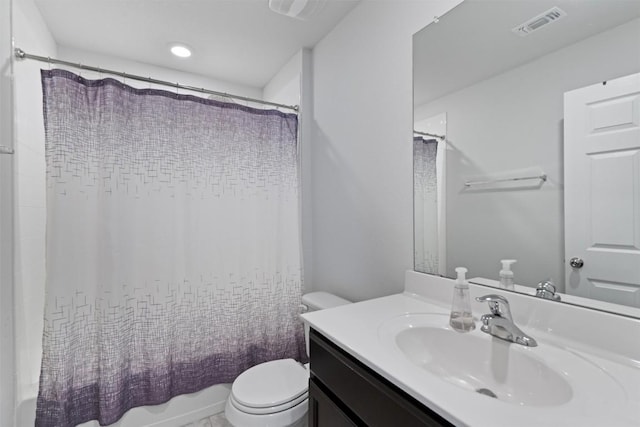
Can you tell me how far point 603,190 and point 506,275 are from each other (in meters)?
0.36

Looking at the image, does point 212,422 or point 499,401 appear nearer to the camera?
point 499,401

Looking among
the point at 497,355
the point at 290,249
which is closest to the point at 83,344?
the point at 290,249

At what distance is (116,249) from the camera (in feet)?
4.85

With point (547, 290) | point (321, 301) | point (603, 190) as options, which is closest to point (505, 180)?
point (603, 190)

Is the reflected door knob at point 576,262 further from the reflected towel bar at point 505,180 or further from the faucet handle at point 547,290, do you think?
the reflected towel bar at point 505,180

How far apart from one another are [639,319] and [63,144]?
218cm

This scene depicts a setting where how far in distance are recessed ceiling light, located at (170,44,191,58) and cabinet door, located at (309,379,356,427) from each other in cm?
221

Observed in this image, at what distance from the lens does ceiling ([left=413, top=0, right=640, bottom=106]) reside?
0.80 metres

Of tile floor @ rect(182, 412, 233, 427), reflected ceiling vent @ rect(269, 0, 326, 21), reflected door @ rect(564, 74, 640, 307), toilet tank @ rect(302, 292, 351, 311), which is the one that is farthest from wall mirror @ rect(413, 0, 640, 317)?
tile floor @ rect(182, 412, 233, 427)

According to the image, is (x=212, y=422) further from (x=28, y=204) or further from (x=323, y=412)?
(x=28, y=204)

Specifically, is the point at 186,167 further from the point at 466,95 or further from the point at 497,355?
the point at 497,355

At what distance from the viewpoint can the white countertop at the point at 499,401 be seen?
19.7 inches

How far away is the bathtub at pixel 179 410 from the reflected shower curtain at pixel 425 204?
4.72ft

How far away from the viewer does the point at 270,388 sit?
4.46ft
